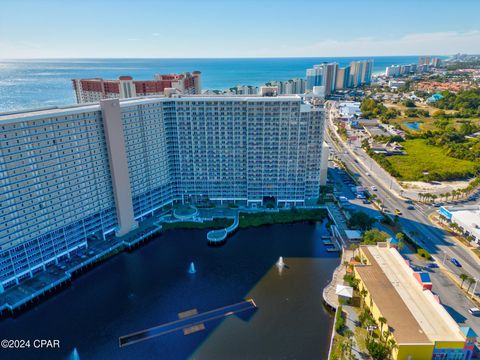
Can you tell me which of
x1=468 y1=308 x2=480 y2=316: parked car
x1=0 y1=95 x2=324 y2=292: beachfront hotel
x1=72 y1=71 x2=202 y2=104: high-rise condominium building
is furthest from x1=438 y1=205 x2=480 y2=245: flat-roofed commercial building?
x1=72 y1=71 x2=202 y2=104: high-rise condominium building

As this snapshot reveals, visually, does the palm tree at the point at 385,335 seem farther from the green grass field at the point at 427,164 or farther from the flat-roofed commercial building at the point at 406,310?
the green grass field at the point at 427,164

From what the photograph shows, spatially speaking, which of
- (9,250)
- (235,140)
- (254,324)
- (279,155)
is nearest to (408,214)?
(279,155)

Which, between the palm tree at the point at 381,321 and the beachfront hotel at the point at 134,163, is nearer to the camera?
the palm tree at the point at 381,321

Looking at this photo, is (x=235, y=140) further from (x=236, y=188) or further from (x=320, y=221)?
(x=320, y=221)

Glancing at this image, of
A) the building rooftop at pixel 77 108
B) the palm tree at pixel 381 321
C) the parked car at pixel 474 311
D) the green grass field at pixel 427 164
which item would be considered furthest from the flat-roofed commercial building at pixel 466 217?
the building rooftop at pixel 77 108

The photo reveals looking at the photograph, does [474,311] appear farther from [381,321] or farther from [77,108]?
[77,108]

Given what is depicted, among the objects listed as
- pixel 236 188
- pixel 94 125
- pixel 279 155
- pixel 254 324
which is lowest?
pixel 254 324

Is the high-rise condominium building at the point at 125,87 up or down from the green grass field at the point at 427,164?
up

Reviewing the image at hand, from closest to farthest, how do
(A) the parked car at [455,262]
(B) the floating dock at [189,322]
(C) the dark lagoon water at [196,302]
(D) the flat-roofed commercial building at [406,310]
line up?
(D) the flat-roofed commercial building at [406,310]
(C) the dark lagoon water at [196,302]
(B) the floating dock at [189,322]
(A) the parked car at [455,262]
